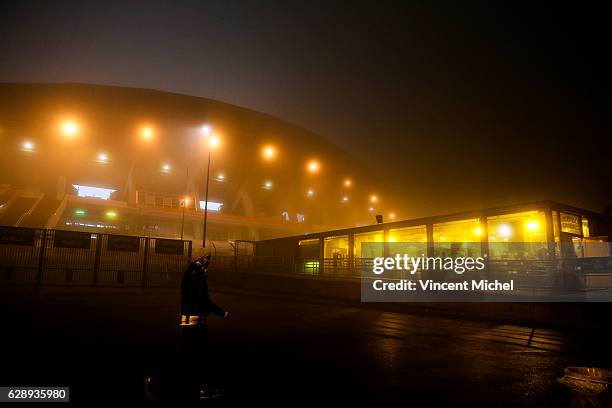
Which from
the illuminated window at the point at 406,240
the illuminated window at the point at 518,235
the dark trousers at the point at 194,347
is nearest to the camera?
the dark trousers at the point at 194,347

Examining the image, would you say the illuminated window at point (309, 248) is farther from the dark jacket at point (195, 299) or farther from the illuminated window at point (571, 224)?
the dark jacket at point (195, 299)

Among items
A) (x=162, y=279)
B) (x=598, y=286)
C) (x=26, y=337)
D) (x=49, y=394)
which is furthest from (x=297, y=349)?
(x=162, y=279)

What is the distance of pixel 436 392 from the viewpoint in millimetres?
4488

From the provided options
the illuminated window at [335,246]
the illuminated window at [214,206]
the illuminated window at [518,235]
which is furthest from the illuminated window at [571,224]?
the illuminated window at [214,206]

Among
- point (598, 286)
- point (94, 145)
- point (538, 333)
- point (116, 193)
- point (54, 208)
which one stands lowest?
point (538, 333)

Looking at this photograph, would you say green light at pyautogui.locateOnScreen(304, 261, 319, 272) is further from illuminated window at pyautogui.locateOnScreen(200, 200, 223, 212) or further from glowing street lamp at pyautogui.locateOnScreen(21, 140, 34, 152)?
glowing street lamp at pyautogui.locateOnScreen(21, 140, 34, 152)

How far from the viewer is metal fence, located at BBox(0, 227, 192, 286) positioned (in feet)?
62.8

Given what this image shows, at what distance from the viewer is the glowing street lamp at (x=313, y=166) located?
226 feet

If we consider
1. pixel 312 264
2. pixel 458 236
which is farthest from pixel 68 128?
pixel 458 236

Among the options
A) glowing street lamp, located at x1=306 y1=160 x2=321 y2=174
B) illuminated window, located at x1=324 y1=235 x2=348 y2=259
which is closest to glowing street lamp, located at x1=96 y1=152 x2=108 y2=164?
glowing street lamp, located at x1=306 y1=160 x2=321 y2=174

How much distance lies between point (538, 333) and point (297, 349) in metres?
7.36

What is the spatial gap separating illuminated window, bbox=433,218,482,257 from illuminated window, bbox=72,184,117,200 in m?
48.5

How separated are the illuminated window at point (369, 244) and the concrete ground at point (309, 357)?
579 inches

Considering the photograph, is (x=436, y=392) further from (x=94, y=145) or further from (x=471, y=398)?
(x=94, y=145)
